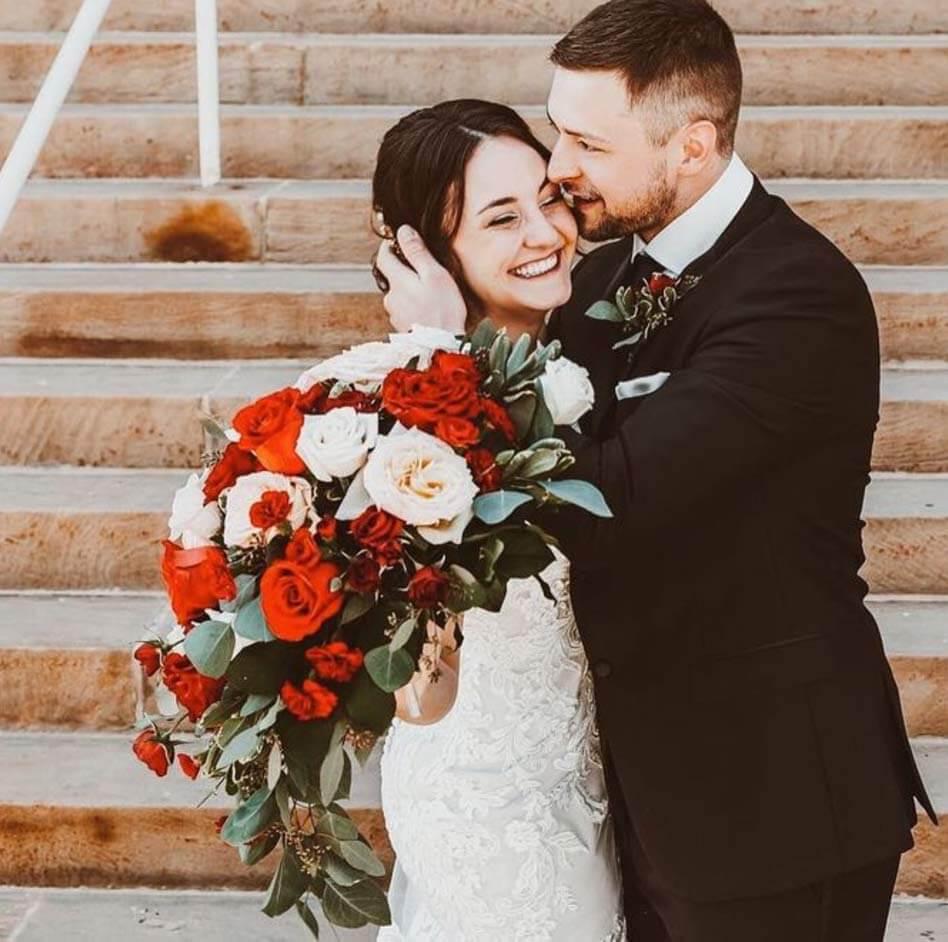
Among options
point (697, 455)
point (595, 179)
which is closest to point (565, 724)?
point (697, 455)

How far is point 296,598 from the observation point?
5.90ft

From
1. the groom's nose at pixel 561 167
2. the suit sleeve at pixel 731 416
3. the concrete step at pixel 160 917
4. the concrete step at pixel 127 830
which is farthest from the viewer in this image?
the concrete step at pixel 127 830

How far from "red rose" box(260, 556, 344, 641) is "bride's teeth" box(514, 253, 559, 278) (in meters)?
0.88

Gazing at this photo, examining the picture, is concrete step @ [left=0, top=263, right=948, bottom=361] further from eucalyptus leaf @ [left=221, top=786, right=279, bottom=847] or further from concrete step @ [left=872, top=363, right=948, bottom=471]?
A: eucalyptus leaf @ [left=221, top=786, right=279, bottom=847]

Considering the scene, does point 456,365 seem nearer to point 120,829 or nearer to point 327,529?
point 327,529

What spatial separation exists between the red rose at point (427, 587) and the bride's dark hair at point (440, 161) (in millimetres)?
894

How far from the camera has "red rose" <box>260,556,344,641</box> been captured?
1.79 m

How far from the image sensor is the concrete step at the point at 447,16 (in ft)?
16.5

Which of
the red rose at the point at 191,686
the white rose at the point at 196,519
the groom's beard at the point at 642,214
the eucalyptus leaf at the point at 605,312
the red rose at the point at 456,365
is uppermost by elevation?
the groom's beard at the point at 642,214

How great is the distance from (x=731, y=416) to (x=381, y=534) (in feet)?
1.74

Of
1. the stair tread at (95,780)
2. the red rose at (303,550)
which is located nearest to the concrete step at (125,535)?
the stair tread at (95,780)

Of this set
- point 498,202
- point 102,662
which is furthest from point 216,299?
point 498,202

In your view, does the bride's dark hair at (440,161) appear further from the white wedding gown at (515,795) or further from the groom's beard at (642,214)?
the white wedding gown at (515,795)

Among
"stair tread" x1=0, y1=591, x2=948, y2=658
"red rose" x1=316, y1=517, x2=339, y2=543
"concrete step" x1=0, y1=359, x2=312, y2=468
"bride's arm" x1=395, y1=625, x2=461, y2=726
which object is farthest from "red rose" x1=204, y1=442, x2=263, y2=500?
"concrete step" x1=0, y1=359, x2=312, y2=468
